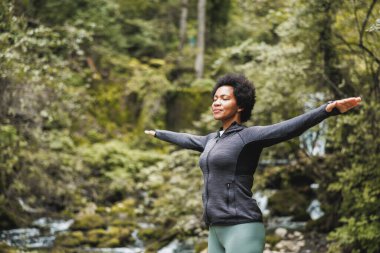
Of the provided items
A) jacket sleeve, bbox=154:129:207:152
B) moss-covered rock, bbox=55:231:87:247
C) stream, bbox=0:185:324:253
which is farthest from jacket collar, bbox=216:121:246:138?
moss-covered rock, bbox=55:231:87:247

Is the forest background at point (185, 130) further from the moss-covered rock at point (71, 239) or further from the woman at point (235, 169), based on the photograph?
the woman at point (235, 169)

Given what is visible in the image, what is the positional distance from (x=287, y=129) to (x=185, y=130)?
8.66m

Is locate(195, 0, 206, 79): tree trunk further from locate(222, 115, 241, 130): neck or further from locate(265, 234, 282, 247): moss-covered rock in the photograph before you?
locate(222, 115, 241, 130): neck

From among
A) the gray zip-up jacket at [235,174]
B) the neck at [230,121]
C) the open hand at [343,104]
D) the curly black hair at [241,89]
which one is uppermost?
the curly black hair at [241,89]

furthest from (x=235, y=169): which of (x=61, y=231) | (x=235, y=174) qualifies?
(x=61, y=231)

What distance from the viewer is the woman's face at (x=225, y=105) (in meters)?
3.50

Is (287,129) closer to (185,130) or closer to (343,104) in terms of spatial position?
(343,104)

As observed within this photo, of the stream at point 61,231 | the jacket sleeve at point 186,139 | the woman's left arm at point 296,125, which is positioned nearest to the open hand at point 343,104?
the woman's left arm at point 296,125

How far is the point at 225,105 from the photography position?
138 inches

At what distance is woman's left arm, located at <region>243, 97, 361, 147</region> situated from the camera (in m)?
2.90

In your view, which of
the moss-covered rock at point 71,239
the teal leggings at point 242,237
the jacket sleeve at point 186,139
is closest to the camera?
the teal leggings at point 242,237

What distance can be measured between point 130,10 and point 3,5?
17081 mm

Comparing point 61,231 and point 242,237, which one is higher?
point 242,237

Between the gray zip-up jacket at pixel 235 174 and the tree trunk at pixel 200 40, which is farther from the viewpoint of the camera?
the tree trunk at pixel 200 40
